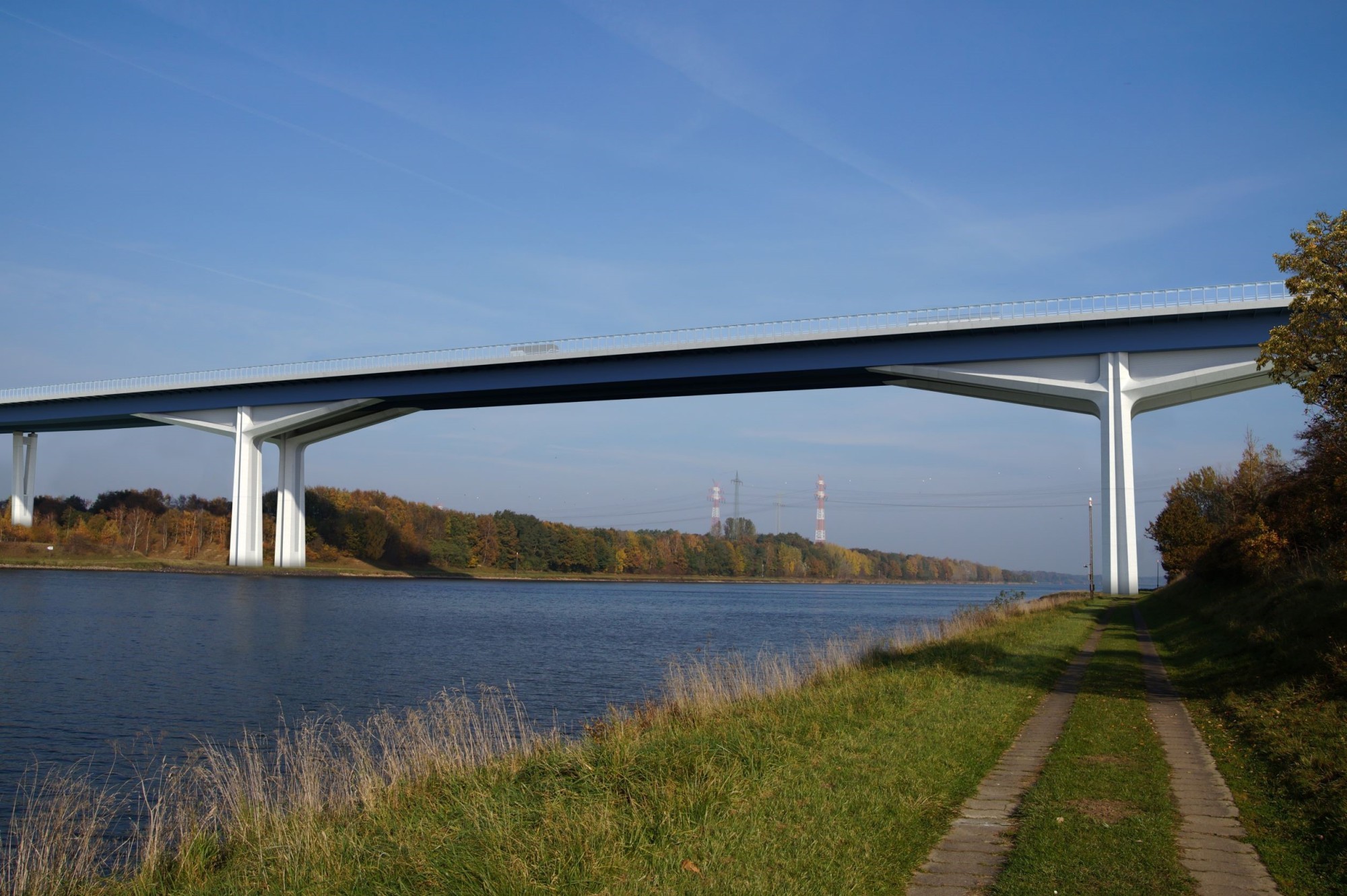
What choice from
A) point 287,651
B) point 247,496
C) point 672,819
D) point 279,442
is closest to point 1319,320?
point 672,819

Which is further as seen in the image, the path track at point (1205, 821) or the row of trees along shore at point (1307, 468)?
the row of trees along shore at point (1307, 468)

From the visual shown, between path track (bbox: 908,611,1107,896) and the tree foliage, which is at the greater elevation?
the tree foliage

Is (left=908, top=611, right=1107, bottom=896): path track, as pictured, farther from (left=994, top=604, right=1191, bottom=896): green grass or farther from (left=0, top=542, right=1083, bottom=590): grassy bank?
(left=0, top=542, right=1083, bottom=590): grassy bank

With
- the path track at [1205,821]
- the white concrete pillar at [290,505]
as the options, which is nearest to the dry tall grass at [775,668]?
the path track at [1205,821]

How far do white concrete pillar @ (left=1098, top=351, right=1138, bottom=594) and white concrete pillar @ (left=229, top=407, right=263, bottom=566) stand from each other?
182ft

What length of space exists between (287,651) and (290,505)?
180 feet

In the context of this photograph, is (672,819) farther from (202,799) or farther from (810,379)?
(810,379)

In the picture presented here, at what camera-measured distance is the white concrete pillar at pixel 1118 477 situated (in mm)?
48031

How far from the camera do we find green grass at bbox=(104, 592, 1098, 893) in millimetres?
6363

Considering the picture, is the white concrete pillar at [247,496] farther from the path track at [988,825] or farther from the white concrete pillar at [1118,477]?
the path track at [988,825]

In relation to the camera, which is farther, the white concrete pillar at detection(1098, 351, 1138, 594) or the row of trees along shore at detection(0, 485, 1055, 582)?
the row of trees along shore at detection(0, 485, 1055, 582)

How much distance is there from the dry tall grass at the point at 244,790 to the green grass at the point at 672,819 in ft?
1.04

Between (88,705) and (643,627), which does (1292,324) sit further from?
(643,627)

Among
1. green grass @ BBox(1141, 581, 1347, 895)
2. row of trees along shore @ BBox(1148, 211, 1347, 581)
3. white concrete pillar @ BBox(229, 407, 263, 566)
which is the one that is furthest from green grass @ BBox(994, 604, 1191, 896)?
white concrete pillar @ BBox(229, 407, 263, 566)
